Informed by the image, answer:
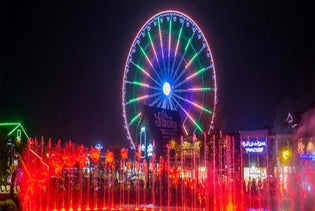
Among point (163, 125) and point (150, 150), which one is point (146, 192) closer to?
point (163, 125)

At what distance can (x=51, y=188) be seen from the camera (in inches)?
896

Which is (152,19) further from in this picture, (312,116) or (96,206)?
(96,206)

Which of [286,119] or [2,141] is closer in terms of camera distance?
[2,141]

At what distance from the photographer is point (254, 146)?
49.9 metres

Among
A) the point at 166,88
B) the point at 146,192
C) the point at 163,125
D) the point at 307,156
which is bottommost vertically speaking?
the point at 146,192

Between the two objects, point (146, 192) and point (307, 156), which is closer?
point (146, 192)

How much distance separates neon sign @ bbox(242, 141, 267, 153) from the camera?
49.3 m

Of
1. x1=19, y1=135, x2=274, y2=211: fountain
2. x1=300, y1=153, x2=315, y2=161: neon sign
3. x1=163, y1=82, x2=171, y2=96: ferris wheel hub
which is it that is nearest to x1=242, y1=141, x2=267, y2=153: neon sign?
x1=163, y1=82, x2=171, y2=96: ferris wheel hub

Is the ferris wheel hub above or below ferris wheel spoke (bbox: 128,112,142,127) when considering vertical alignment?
above

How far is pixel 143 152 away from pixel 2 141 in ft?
96.1

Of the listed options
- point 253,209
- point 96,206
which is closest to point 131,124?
point 96,206

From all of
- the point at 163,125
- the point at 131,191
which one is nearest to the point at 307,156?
the point at 131,191

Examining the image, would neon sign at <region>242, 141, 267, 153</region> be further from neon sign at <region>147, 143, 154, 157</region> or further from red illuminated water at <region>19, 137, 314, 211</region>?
red illuminated water at <region>19, 137, 314, 211</region>

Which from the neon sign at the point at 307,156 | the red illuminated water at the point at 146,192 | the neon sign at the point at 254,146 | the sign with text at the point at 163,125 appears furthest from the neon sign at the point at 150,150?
the neon sign at the point at 307,156
